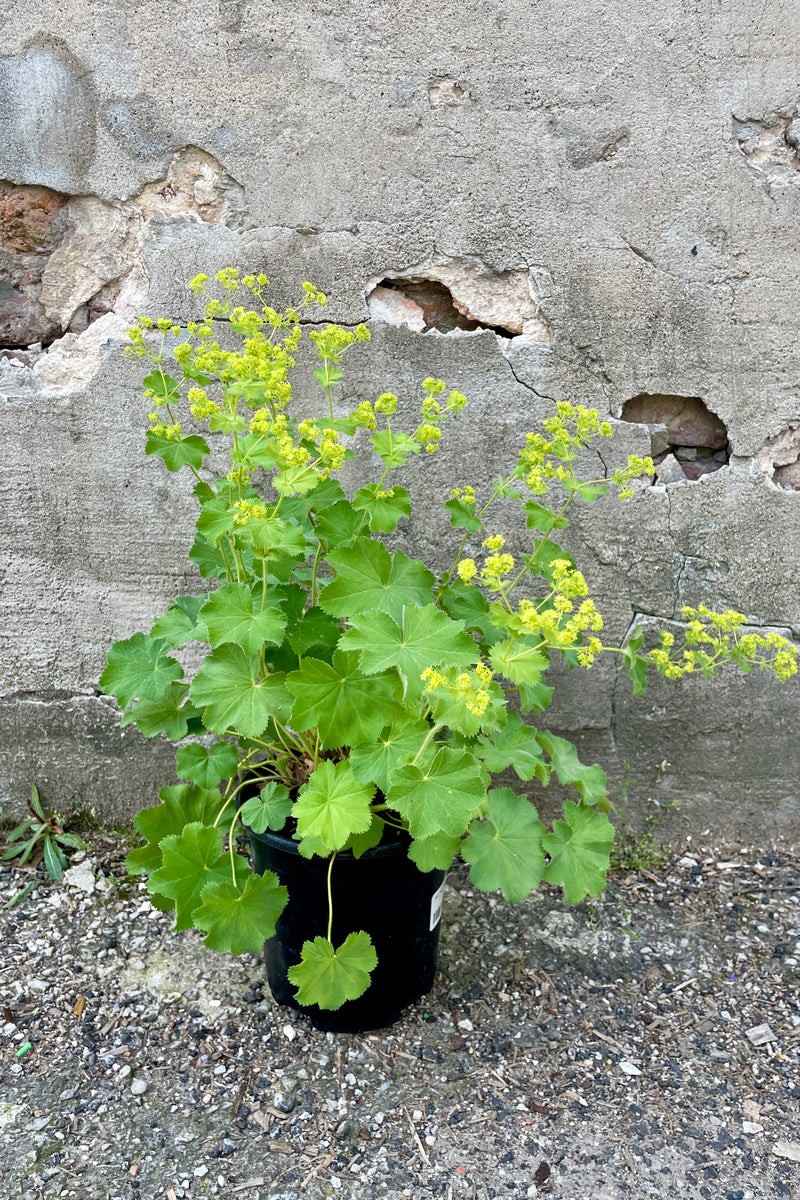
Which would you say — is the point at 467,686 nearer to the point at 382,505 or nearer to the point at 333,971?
the point at 382,505

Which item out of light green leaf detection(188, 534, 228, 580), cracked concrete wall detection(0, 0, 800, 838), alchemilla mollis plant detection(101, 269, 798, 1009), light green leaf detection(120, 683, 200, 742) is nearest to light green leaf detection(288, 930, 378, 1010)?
alchemilla mollis plant detection(101, 269, 798, 1009)

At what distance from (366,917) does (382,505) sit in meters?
0.89

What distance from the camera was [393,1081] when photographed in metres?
1.74

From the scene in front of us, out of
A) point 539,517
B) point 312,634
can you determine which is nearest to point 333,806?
point 312,634

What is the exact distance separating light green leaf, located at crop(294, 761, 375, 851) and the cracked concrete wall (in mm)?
904

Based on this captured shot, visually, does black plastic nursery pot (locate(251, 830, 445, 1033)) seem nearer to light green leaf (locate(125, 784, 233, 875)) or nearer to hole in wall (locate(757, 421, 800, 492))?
light green leaf (locate(125, 784, 233, 875))

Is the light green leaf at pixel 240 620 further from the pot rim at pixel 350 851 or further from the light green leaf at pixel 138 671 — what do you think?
the pot rim at pixel 350 851

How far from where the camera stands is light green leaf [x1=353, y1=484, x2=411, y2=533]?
1.65 meters

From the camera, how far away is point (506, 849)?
1701 millimetres

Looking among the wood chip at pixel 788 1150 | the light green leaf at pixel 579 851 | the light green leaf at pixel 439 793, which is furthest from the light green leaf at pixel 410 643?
the wood chip at pixel 788 1150

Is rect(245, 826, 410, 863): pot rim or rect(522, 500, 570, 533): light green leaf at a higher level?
rect(522, 500, 570, 533): light green leaf

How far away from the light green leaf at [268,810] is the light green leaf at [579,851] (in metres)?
0.57

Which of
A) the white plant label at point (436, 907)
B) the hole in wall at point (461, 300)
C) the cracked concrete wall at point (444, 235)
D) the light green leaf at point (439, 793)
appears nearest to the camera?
the light green leaf at point (439, 793)

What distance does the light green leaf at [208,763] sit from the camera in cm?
182
